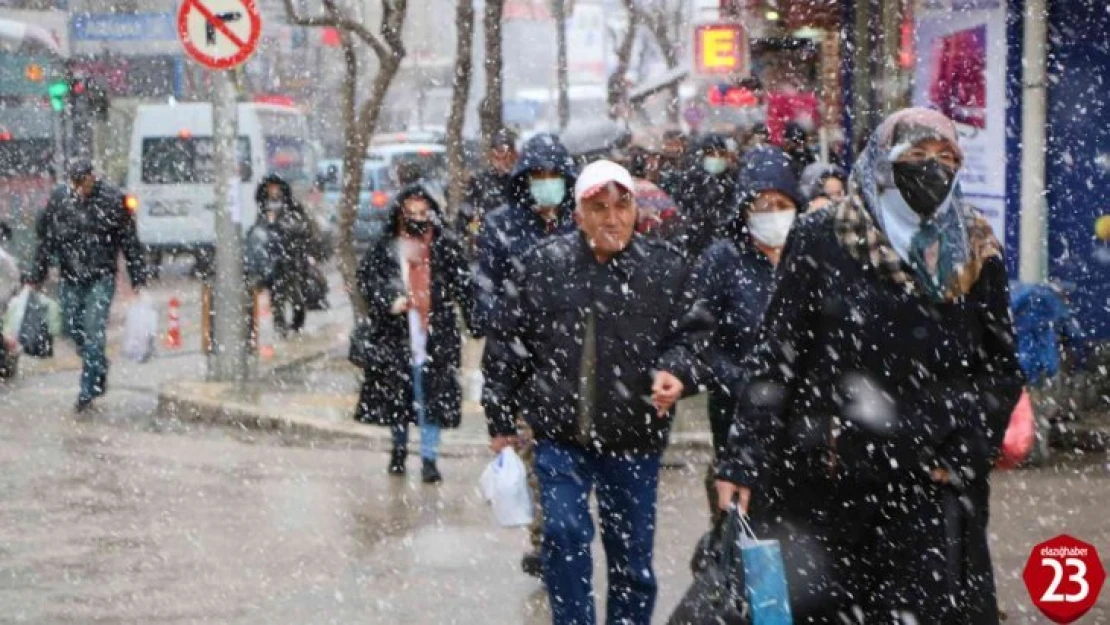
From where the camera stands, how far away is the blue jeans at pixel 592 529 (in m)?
6.48

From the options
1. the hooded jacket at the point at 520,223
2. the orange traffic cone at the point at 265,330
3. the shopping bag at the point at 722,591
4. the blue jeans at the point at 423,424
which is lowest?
the orange traffic cone at the point at 265,330

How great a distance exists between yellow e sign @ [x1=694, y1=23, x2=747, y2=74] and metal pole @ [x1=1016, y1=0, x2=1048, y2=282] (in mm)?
10368

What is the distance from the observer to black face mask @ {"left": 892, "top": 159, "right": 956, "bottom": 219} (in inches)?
186

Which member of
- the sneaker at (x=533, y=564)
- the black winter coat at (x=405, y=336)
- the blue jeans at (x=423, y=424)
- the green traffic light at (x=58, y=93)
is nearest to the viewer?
the sneaker at (x=533, y=564)

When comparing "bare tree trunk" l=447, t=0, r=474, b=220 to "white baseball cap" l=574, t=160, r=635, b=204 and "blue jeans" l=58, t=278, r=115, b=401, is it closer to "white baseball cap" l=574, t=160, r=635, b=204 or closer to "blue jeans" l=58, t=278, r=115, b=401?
"blue jeans" l=58, t=278, r=115, b=401

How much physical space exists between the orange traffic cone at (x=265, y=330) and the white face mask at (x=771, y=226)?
34.9 ft

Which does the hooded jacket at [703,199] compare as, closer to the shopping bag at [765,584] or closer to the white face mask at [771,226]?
the white face mask at [771,226]

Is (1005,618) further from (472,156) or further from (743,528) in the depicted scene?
(472,156)

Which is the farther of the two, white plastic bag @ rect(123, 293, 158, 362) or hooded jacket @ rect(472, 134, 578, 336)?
white plastic bag @ rect(123, 293, 158, 362)

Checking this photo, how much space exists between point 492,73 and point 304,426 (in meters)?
10.6

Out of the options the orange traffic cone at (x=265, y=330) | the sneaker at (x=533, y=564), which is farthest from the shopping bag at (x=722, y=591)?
the orange traffic cone at (x=265, y=330)

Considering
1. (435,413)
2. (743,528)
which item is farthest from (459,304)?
(743,528)

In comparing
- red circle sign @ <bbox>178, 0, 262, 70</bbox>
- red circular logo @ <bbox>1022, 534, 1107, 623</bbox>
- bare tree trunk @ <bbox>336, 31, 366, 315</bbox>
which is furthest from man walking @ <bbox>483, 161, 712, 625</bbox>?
bare tree trunk @ <bbox>336, 31, 366, 315</bbox>

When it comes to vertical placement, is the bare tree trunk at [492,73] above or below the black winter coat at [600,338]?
above
